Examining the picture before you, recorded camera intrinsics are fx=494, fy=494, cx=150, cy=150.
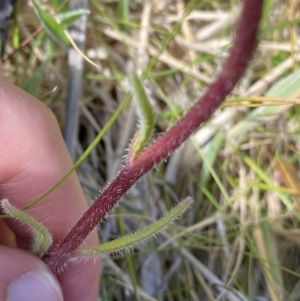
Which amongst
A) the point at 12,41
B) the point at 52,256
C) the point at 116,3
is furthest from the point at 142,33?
the point at 52,256

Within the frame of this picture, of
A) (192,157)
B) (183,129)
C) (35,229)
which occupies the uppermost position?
(183,129)

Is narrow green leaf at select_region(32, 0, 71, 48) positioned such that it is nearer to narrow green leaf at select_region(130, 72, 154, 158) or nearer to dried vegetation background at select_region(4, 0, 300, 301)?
dried vegetation background at select_region(4, 0, 300, 301)

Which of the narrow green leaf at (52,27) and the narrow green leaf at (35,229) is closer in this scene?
the narrow green leaf at (35,229)

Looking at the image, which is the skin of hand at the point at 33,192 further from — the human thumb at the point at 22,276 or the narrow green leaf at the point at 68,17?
the narrow green leaf at the point at 68,17

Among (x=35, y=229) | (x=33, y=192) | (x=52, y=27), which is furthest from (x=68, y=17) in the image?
(x=35, y=229)

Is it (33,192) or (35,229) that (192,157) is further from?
(35,229)

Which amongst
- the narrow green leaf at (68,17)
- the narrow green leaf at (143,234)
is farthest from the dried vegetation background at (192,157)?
the narrow green leaf at (143,234)
